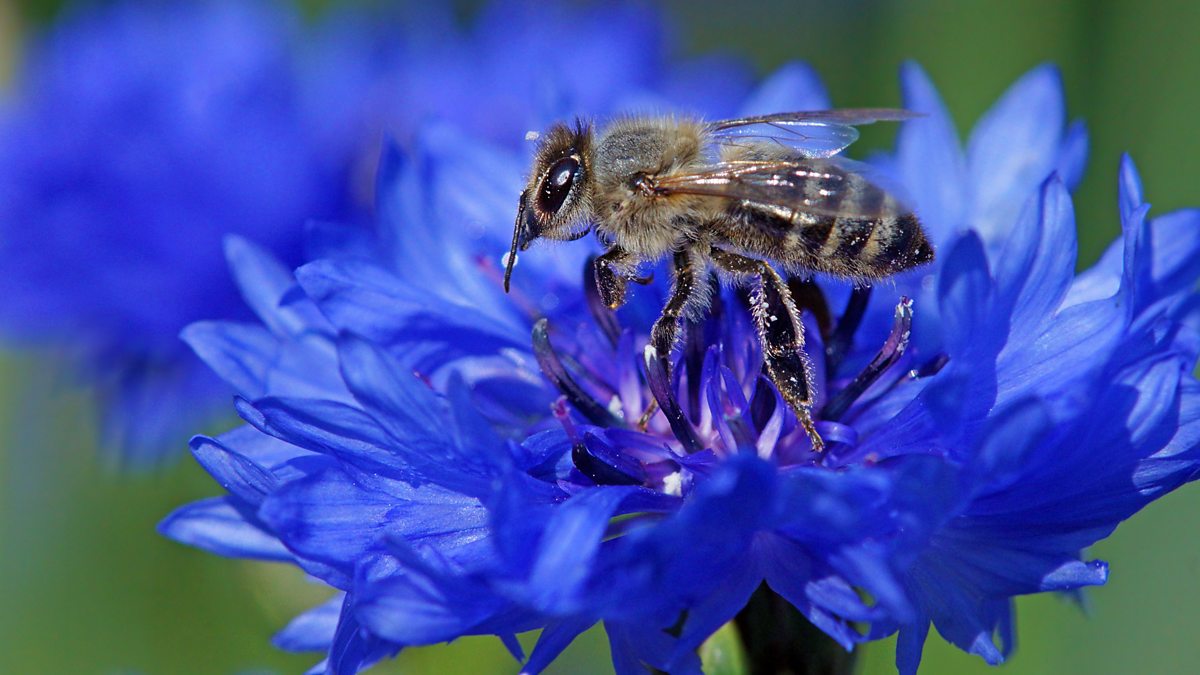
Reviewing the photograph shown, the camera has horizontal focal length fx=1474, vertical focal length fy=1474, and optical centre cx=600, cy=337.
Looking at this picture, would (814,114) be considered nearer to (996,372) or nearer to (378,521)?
(996,372)

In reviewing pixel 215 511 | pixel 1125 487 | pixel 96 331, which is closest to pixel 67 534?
pixel 96 331

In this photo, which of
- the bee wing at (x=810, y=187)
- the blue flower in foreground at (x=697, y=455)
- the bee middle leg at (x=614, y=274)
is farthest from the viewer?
the bee middle leg at (x=614, y=274)

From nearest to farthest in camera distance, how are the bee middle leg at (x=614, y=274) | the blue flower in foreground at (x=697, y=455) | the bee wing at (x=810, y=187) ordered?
the blue flower in foreground at (x=697, y=455) → the bee wing at (x=810, y=187) → the bee middle leg at (x=614, y=274)

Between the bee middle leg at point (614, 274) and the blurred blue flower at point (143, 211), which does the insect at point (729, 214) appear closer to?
the bee middle leg at point (614, 274)

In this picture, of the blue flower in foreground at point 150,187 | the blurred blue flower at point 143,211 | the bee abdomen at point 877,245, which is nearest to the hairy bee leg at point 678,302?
the bee abdomen at point 877,245

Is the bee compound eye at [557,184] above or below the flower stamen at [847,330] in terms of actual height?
above

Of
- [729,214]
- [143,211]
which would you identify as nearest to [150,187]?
[143,211]

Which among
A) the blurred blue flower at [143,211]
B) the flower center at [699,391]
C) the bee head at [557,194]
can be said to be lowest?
the flower center at [699,391]
